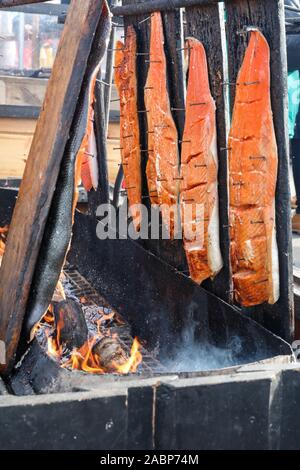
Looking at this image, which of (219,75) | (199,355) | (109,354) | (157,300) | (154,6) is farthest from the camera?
(157,300)

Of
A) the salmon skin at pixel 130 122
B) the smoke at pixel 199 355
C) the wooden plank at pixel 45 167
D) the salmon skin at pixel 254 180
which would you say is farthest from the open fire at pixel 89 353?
the salmon skin at pixel 130 122

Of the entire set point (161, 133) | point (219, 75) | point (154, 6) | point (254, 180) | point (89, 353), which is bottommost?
point (89, 353)

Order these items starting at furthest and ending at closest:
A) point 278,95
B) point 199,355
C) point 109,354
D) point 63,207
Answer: point 199,355
point 109,354
point 278,95
point 63,207

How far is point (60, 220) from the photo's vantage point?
2879 millimetres

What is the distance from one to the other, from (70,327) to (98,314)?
864mm

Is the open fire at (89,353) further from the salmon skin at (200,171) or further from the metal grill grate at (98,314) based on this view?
the salmon skin at (200,171)

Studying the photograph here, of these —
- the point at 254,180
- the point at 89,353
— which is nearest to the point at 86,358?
the point at 89,353

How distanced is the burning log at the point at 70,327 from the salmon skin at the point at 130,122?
3.35ft

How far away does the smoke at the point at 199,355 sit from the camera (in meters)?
3.54

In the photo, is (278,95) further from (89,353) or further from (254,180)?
(89,353)

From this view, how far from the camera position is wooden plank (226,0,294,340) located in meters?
3.26

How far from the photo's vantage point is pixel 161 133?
14.0ft

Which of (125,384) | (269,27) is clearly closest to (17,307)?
(125,384)
